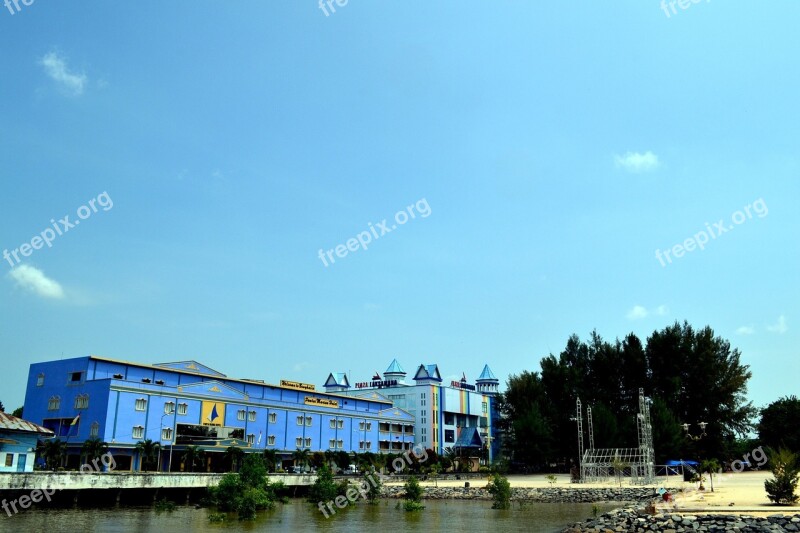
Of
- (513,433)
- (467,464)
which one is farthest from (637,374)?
(467,464)

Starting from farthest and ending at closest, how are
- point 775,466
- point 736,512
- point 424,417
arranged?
point 424,417
point 775,466
point 736,512

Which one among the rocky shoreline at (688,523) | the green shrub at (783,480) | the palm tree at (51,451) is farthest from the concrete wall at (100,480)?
the green shrub at (783,480)

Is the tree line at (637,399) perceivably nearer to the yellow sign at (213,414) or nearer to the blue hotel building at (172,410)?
the blue hotel building at (172,410)

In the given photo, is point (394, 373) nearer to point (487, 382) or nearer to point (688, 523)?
point (487, 382)

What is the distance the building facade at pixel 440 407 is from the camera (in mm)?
95875

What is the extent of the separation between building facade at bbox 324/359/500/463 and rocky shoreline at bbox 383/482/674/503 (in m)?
33.8

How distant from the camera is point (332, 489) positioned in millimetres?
46719

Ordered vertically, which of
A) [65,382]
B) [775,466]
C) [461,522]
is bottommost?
[461,522]

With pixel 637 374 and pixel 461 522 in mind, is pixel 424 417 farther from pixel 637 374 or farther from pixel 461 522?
pixel 461 522

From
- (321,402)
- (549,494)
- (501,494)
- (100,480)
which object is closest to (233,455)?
(100,480)

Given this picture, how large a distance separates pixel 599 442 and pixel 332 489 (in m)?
33.3

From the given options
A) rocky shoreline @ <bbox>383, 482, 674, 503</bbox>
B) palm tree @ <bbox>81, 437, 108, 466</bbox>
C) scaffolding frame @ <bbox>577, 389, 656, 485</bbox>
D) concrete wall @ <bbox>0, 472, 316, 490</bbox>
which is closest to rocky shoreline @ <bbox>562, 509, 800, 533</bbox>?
rocky shoreline @ <bbox>383, 482, 674, 503</bbox>

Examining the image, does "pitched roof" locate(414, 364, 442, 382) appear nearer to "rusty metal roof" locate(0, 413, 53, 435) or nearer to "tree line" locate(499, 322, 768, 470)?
"tree line" locate(499, 322, 768, 470)

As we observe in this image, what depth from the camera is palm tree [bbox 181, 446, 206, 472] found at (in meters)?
56.8
